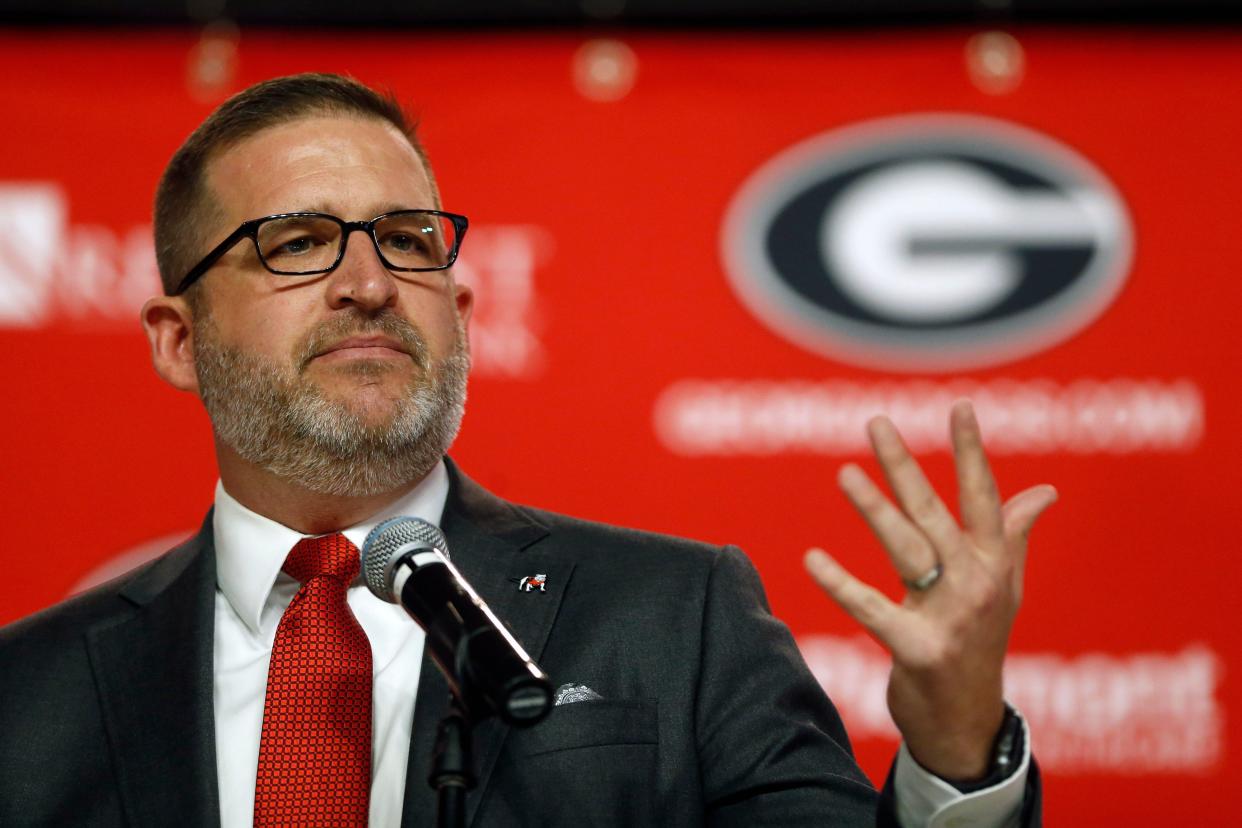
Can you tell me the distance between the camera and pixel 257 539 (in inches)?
69.3

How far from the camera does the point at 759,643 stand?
163 centimetres

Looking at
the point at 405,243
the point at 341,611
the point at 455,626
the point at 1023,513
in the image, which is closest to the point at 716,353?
the point at 405,243

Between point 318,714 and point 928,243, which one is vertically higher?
point 928,243

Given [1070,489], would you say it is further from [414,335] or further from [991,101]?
[414,335]

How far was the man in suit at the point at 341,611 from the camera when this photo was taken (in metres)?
1.51

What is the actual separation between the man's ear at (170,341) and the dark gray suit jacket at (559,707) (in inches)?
11.9

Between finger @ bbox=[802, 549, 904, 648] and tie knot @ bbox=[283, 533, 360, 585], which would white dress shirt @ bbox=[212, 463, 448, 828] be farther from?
finger @ bbox=[802, 549, 904, 648]

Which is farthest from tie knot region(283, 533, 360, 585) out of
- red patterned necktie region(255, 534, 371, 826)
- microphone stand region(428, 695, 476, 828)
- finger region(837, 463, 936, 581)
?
finger region(837, 463, 936, 581)

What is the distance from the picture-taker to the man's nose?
1.66 m

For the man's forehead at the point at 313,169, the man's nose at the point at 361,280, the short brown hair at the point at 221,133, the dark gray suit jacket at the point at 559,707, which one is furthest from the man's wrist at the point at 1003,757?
the short brown hair at the point at 221,133

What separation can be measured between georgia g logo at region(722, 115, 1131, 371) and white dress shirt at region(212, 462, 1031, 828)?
158 cm

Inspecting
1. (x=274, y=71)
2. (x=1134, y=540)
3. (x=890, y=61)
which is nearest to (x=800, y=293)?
(x=890, y=61)

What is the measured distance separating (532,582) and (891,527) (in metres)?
0.68

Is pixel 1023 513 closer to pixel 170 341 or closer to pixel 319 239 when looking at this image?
pixel 319 239
